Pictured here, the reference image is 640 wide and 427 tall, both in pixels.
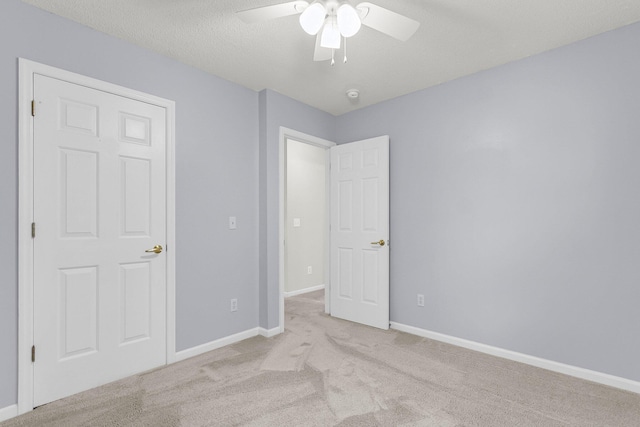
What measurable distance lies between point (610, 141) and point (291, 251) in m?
3.88

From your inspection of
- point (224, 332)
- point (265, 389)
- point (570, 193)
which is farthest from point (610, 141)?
point (224, 332)

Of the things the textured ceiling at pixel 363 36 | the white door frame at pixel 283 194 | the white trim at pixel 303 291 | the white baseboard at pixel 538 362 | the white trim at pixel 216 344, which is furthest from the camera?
the white trim at pixel 303 291

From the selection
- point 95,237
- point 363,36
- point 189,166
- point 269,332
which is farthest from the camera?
point 269,332

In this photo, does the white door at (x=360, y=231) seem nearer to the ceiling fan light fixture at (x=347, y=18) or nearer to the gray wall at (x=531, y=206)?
the gray wall at (x=531, y=206)

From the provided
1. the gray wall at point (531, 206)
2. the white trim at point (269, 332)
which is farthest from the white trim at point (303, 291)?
the gray wall at point (531, 206)

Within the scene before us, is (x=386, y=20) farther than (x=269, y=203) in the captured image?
No

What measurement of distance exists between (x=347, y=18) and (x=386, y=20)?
29 centimetres

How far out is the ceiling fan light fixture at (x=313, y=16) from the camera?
1606 mm

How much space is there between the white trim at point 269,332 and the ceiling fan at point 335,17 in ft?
8.61

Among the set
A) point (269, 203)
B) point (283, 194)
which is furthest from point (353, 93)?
point (269, 203)

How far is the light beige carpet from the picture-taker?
6.24ft

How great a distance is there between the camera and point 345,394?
217 centimetres

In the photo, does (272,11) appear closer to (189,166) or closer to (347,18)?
(347,18)

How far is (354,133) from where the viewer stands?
3922 millimetres
